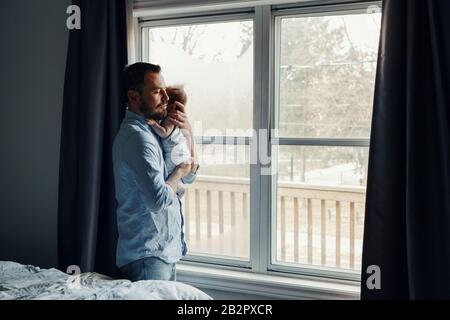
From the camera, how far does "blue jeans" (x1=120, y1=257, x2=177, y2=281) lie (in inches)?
90.0

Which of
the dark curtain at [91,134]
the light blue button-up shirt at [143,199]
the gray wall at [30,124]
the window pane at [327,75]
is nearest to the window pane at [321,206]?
the window pane at [327,75]

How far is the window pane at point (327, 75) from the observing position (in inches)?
91.7

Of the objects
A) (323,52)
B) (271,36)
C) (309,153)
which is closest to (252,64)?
(271,36)

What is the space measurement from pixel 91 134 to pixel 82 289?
1.06 meters

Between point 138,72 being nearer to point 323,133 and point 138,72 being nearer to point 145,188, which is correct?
point 145,188

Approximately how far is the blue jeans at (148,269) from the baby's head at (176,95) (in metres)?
0.80

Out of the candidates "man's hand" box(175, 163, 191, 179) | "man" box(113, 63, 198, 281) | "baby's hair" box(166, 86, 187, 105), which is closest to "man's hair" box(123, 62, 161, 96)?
"man" box(113, 63, 198, 281)

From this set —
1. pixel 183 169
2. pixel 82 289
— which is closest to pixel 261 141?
pixel 183 169

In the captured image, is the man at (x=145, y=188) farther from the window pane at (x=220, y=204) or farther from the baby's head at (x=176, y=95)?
the window pane at (x=220, y=204)

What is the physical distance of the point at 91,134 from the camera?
2.57 m

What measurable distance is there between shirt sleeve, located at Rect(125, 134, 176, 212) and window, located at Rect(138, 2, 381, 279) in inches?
16.9
